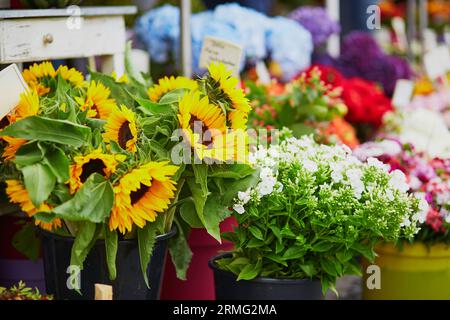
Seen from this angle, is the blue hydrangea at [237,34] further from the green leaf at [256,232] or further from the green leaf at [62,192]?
the green leaf at [62,192]

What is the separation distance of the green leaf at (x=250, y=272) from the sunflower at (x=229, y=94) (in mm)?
286

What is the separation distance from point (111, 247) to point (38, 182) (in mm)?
203

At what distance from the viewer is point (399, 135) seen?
2432 millimetres

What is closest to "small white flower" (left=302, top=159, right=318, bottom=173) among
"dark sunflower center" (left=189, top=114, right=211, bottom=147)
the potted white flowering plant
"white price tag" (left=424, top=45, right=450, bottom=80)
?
the potted white flowering plant

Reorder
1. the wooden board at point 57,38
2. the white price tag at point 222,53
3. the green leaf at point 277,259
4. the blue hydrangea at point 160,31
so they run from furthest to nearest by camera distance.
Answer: the blue hydrangea at point 160,31
the white price tag at point 222,53
the wooden board at point 57,38
the green leaf at point 277,259

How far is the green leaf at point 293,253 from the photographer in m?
1.54

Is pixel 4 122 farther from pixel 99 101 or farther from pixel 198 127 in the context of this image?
pixel 198 127

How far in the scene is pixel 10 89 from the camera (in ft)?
4.94

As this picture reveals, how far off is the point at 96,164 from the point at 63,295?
30cm

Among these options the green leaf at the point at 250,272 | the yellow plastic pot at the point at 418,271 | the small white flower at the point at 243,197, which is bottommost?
the yellow plastic pot at the point at 418,271

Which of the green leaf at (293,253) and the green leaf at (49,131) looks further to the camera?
the green leaf at (293,253)

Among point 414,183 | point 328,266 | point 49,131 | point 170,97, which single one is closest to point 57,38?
point 170,97

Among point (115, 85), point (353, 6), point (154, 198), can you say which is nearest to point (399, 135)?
point (115, 85)

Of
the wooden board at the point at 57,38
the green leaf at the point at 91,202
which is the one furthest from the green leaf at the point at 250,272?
the wooden board at the point at 57,38
